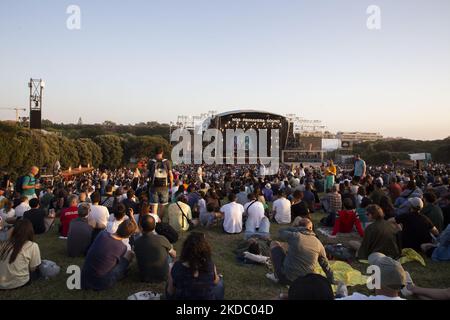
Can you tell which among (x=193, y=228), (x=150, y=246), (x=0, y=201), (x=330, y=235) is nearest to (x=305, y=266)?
(x=150, y=246)

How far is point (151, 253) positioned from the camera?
14.2ft

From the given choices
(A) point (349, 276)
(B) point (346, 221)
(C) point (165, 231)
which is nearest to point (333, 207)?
(B) point (346, 221)

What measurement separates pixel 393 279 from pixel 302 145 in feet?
176

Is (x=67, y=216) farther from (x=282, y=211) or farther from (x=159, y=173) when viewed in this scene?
(x=282, y=211)

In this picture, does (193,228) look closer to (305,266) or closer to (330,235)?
(330,235)

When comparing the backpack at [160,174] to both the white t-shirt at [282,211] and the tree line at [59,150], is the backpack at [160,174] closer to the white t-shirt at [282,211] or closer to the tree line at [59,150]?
the white t-shirt at [282,211]

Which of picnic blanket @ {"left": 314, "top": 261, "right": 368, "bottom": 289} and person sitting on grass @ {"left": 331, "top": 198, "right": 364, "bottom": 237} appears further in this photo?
person sitting on grass @ {"left": 331, "top": 198, "right": 364, "bottom": 237}

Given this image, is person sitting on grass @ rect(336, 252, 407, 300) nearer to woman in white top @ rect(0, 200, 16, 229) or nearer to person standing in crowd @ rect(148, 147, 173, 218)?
person standing in crowd @ rect(148, 147, 173, 218)

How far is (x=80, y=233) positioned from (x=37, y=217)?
190cm

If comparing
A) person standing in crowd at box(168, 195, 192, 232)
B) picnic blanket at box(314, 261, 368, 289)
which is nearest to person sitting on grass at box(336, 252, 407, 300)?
picnic blanket at box(314, 261, 368, 289)

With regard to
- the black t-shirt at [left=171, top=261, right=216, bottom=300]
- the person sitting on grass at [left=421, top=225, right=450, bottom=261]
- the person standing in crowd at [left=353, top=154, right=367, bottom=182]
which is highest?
the person standing in crowd at [left=353, top=154, right=367, bottom=182]

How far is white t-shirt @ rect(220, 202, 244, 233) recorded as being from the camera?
742 cm

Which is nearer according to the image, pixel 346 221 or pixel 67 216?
pixel 67 216

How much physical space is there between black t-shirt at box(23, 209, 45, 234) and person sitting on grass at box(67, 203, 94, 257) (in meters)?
1.65
